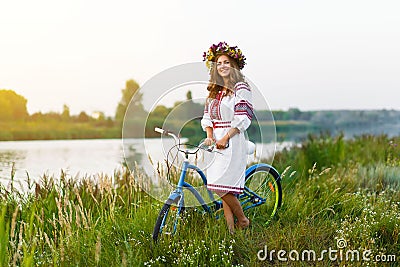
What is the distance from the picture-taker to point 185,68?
4098mm

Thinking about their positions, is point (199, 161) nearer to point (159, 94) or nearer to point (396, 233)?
point (159, 94)

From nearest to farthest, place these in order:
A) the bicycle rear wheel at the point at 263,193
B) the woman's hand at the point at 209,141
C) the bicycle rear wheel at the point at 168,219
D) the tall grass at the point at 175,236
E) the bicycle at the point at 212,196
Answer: the tall grass at the point at 175,236
the bicycle rear wheel at the point at 168,219
the bicycle at the point at 212,196
the woman's hand at the point at 209,141
the bicycle rear wheel at the point at 263,193

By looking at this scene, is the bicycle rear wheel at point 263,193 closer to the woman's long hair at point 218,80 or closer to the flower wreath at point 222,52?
the woman's long hair at point 218,80

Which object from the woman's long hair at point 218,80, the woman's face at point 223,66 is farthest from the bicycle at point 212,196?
the woman's face at point 223,66

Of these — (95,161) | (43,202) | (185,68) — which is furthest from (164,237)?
(95,161)

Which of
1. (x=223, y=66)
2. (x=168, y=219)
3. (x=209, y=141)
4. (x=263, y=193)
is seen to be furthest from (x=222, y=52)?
(x=263, y=193)

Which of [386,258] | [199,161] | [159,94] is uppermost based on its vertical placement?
[159,94]

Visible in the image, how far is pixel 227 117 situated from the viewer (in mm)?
4355

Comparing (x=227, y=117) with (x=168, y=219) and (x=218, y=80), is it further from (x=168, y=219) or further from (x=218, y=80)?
(x=168, y=219)

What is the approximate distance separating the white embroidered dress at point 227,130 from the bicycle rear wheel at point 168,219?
1.29 feet

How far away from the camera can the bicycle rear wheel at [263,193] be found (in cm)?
502

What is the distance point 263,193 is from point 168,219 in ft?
4.43

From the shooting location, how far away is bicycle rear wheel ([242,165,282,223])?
5.02 metres

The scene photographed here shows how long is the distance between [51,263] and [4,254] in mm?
336
